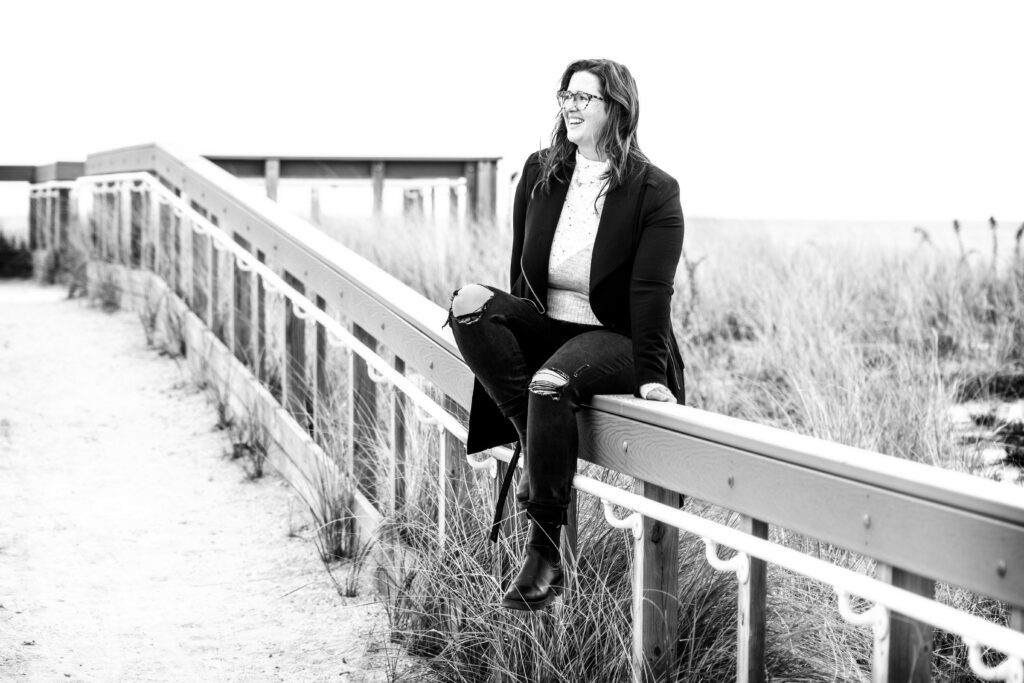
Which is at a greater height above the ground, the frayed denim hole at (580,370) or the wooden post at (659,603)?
the frayed denim hole at (580,370)

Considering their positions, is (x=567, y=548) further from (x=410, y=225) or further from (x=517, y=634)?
(x=410, y=225)

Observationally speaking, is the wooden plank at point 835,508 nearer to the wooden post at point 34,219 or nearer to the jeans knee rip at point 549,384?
the jeans knee rip at point 549,384

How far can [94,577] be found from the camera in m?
4.64

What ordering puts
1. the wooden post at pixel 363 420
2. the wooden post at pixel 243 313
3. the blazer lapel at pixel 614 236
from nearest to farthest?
the blazer lapel at pixel 614 236 < the wooden post at pixel 363 420 < the wooden post at pixel 243 313

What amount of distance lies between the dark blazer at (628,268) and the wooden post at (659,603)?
0.42m

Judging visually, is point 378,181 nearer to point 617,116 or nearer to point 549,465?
point 617,116

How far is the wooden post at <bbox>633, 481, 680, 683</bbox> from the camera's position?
2.97 metres

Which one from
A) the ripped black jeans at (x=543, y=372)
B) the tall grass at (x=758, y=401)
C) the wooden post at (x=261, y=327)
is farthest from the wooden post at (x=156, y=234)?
the ripped black jeans at (x=543, y=372)

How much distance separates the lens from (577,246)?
3.46 metres

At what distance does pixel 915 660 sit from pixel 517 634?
1204mm

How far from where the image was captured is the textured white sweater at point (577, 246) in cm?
345

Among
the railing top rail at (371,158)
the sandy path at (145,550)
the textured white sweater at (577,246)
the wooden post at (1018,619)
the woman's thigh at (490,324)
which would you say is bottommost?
the sandy path at (145,550)

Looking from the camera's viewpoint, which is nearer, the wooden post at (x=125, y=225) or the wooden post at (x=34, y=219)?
the wooden post at (x=125, y=225)

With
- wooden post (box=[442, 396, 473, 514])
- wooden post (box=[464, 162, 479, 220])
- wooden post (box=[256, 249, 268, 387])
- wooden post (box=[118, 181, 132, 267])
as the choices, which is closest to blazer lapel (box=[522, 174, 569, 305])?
wooden post (box=[442, 396, 473, 514])
